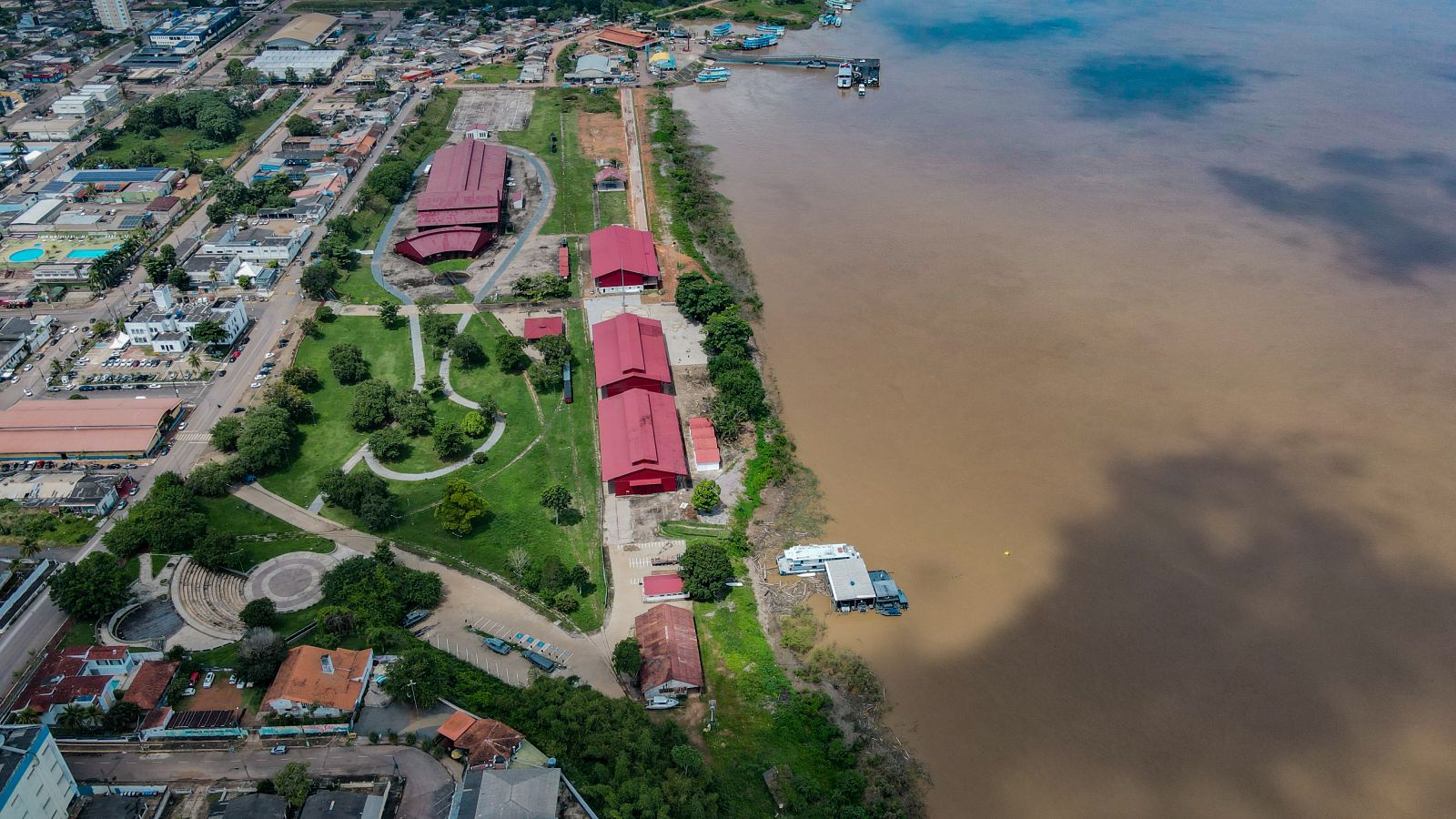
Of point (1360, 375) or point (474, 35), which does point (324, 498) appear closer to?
point (1360, 375)

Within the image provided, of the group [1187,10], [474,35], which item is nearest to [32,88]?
[474,35]

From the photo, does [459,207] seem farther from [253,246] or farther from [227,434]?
[227,434]

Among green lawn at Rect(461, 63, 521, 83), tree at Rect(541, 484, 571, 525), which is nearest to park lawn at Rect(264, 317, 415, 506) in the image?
tree at Rect(541, 484, 571, 525)

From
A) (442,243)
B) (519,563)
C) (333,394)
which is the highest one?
(442,243)

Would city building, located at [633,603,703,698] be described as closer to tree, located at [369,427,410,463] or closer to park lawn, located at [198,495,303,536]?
tree, located at [369,427,410,463]

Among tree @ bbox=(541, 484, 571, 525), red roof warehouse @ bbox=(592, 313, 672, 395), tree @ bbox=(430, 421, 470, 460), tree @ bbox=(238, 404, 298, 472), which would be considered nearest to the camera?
tree @ bbox=(541, 484, 571, 525)

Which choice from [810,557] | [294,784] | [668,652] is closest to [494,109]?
[810,557]

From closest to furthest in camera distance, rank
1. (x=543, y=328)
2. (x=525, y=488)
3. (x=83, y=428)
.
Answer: (x=525, y=488), (x=83, y=428), (x=543, y=328)
